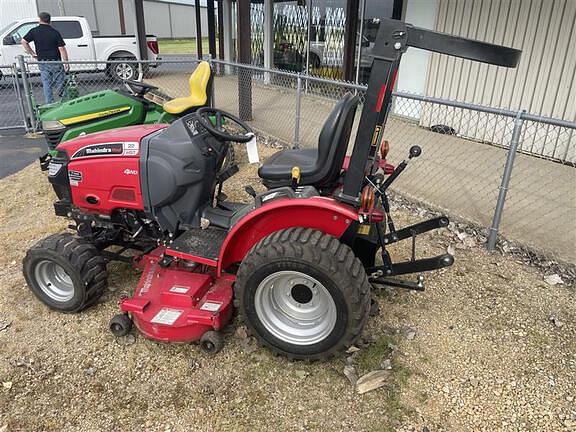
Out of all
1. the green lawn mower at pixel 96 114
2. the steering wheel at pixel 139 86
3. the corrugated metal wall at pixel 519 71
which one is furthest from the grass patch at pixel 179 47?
the green lawn mower at pixel 96 114

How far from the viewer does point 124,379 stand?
2592 millimetres

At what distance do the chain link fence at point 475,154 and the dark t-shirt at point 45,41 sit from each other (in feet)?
2.72

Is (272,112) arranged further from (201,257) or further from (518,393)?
(518,393)

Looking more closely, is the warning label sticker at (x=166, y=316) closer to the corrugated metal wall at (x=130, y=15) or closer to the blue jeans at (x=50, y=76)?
the blue jeans at (x=50, y=76)

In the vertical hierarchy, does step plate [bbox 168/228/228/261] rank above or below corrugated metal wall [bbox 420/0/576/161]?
below

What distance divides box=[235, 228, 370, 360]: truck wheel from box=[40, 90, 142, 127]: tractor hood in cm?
353

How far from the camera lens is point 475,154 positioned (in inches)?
246

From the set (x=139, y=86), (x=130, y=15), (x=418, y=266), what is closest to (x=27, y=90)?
(x=139, y=86)

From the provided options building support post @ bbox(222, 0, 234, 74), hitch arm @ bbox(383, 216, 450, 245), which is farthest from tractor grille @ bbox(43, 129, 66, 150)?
building support post @ bbox(222, 0, 234, 74)

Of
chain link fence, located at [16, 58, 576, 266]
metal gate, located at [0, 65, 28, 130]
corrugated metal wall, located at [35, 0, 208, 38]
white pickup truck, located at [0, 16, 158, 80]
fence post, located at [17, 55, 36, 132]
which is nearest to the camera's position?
chain link fence, located at [16, 58, 576, 266]

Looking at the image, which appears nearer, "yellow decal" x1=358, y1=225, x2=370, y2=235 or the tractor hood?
"yellow decal" x1=358, y1=225, x2=370, y2=235

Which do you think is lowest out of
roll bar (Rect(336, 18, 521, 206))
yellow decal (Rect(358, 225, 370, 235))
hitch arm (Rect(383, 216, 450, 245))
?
hitch arm (Rect(383, 216, 450, 245))

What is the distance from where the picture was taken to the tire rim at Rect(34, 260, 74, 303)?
3.09 meters

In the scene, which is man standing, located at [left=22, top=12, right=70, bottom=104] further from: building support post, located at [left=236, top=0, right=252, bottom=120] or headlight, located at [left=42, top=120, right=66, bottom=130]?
headlight, located at [left=42, top=120, right=66, bottom=130]
